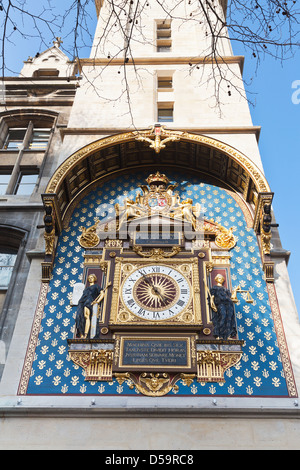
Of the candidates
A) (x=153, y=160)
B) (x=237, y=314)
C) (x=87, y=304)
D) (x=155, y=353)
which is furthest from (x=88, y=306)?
(x=153, y=160)

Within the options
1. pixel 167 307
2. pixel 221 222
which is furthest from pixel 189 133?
pixel 167 307

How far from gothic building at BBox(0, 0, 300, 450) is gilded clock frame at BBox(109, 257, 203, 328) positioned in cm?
4

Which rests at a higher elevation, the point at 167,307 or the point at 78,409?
the point at 167,307

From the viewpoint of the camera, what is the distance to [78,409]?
1043 centimetres

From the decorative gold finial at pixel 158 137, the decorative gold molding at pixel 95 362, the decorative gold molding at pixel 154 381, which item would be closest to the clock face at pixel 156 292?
the decorative gold molding at pixel 95 362

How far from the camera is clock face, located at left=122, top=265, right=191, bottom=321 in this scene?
39.8ft

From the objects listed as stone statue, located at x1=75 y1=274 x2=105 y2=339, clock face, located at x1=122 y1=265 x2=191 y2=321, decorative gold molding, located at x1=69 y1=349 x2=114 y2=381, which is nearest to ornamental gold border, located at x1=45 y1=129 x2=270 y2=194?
stone statue, located at x1=75 y1=274 x2=105 y2=339

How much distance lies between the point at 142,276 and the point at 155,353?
2.22 metres

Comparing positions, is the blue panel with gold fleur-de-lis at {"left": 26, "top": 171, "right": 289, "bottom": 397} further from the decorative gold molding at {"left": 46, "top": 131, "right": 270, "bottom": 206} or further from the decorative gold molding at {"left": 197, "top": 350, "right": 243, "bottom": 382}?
the decorative gold molding at {"left": 46, "top": 131, "right": 270, "bottom": 206}

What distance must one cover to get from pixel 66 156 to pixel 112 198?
189cm

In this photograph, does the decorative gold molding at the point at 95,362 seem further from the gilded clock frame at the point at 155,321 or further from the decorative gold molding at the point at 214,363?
the decorative gold molding at the point at 214,363
